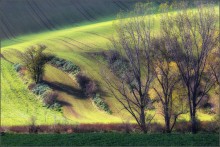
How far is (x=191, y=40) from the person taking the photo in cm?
3528

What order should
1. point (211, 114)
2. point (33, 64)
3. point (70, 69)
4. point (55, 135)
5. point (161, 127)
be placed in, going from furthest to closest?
point (70, 69) < point (33, 64) < point (211, 114) < point (161, 127) < point (55, 135)

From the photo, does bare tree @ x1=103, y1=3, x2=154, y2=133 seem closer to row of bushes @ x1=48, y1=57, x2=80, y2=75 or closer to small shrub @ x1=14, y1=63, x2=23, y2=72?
row of bushes @ x1=48, y1=57, x2=80, y2=75

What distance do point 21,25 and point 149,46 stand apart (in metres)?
52.9

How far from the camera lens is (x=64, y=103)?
48.6 metres

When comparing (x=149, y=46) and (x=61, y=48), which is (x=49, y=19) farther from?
(x=149, y=46)

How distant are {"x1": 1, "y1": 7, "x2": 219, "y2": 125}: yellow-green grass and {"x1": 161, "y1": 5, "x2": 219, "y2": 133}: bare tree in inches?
174

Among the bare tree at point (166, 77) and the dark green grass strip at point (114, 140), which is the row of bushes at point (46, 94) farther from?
the dark green grass strip at point (114, 140)

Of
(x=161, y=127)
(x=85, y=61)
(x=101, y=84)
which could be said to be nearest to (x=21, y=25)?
(x=85, y=61)

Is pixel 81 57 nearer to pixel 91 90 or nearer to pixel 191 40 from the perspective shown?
pixel 91 90

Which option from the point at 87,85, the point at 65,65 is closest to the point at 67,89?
the point at 87,85

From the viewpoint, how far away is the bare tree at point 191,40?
34.5m

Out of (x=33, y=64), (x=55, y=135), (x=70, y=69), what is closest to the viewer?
(x=55, y=135)

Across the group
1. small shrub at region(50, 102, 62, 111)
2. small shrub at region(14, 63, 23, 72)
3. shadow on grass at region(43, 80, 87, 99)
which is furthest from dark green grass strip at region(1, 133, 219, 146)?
small shrub at region(14, 63, 23, 72)

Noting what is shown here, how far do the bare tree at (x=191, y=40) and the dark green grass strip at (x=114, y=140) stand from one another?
24.3 feet
